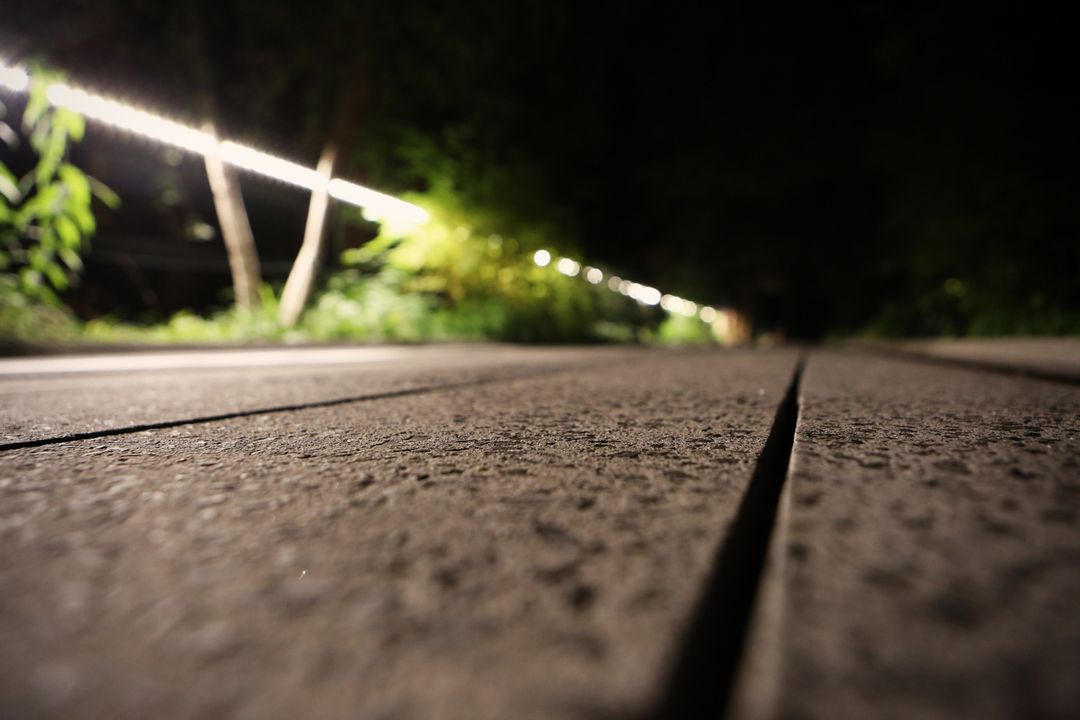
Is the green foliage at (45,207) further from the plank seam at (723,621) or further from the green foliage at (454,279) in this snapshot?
the plank seam at (723,621)

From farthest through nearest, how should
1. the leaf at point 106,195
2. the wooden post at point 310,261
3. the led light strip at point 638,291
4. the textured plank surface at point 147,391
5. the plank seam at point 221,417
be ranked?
the led light strip at point 638,291 < the wooden post at point 310,261 < the leaf at point 106,195 < the textured plank surface at point 147,391 < the plank seam at point 221,417

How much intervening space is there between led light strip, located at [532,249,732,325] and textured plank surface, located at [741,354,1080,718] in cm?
622

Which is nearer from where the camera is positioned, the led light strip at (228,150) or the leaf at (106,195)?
the leaf at (106,195)

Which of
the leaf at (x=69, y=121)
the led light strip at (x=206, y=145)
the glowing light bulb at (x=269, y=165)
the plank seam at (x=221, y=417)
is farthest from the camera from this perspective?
the glowing light bulb at (x=269, y=165)

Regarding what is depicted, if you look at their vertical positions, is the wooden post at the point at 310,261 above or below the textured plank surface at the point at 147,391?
above

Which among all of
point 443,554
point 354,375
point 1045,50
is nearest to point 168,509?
point 443,554

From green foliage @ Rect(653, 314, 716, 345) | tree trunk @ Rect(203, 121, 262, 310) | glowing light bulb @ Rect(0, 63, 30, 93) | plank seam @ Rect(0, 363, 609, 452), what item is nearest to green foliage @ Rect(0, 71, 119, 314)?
glowing light bulb @ Rect(0, 63, 30, 93)

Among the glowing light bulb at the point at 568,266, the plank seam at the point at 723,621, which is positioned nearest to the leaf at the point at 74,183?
the plank seam at the point at 723,621

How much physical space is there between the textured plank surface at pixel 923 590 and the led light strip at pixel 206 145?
3454 millimetres

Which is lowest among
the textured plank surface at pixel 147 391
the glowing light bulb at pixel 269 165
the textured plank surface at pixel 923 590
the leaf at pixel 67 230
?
the textured plank surface at pixel 147 391

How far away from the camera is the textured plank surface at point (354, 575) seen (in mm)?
192

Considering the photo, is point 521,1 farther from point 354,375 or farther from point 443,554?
point 443,554

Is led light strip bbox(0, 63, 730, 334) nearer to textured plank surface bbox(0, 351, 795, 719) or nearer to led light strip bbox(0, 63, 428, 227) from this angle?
led light strip bbox(0, 63, 428, 227)

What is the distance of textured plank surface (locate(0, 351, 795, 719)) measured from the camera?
0.19 meters
